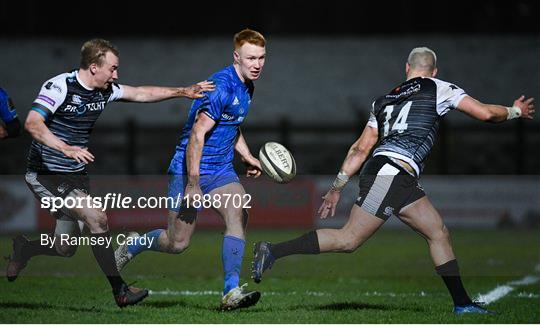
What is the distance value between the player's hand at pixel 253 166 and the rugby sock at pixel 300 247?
3.24 feet

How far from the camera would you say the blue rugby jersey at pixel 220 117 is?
850 cm

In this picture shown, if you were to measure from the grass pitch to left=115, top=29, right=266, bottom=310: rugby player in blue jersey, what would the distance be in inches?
13.2

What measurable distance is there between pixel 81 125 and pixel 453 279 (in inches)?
134

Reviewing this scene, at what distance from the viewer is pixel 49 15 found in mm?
28797

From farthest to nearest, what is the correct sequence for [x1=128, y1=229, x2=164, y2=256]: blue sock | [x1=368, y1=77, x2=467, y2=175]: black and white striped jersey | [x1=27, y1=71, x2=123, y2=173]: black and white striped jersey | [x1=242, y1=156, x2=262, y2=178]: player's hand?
[x1=242, y1=156, x2=262, y2=178]: player's hand < [x1=128, y1=229, x2=164, y2=256]: blue sock < [x1=368, y1=77, x2=467, y2=175]: black and white striped jersey < [x1=27, y1=71, x2=123, y2=173]: black and white striped jersey

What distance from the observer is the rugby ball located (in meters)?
9.01

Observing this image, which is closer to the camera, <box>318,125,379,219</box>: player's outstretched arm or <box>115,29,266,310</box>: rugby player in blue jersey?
<box>115,29,266,310</box>: rugby player in blue jersey

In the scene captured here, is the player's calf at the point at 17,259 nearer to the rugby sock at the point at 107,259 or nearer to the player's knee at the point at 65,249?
the player's knee at the point at 65,249

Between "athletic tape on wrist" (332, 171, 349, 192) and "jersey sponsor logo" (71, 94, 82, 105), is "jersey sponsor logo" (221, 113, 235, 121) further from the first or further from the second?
"jersey sponsor logo" (71, 94, 82, 105)

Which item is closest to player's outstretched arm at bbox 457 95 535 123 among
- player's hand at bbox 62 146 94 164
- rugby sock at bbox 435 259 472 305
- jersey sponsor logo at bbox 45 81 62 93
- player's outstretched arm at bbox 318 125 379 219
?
player's outstretched arm at bbox 318 125 379 219

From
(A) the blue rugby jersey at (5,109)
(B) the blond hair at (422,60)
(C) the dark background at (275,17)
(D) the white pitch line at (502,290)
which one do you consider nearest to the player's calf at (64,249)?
(A) the blue rugby jersey at (5,109)

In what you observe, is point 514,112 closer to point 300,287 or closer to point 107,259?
point 107,259

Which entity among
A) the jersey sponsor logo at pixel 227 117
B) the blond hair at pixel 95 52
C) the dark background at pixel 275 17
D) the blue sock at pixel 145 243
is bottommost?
the dark background at pixel 275 17

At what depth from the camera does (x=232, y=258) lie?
27.8 feet
